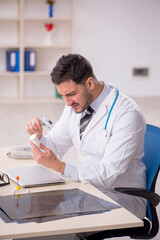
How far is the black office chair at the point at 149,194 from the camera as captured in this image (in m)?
2.08

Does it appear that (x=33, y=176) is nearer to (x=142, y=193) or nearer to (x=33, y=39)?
(x=142, y=193)

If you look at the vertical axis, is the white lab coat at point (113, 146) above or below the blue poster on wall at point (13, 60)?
above

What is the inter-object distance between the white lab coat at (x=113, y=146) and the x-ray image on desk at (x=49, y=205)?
217 millimetres

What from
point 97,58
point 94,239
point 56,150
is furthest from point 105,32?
point 94,239

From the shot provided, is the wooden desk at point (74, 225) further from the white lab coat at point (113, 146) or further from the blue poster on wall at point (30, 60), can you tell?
the blue poster on wall at point (30, 60)

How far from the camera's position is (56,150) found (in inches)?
105

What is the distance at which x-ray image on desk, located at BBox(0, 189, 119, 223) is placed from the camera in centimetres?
169

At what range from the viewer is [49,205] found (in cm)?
181

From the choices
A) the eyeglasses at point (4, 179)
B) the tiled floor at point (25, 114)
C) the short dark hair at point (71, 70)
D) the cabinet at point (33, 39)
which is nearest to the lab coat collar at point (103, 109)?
the short dark hair at point (71, 70)

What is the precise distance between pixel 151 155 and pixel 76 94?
48 cm

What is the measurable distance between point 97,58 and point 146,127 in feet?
21.7

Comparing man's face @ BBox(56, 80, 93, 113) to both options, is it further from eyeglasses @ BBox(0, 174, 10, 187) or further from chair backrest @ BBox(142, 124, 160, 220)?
eyeglasses @ BBox(0, 174, 10, 187)

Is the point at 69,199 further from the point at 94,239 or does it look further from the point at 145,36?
the point at 145,36

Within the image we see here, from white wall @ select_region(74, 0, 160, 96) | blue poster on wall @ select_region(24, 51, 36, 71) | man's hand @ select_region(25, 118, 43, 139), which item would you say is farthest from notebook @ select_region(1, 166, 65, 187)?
white wall @ select_region(74, 0, 160, 96)
